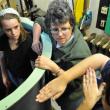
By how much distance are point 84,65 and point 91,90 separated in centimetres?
14

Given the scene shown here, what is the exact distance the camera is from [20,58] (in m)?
1.61

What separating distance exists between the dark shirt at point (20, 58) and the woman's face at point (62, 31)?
336 mm

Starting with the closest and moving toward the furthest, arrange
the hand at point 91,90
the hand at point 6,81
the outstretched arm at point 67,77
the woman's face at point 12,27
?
1. the hand at point 91,90
2. the outstretched arm at point 67,77
3. the woman's face at point 12,27
4. the hand at point 6,81

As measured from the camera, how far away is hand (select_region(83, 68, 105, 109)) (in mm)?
1152

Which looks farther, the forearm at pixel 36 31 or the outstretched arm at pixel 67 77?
the forearm at pixel 36 31

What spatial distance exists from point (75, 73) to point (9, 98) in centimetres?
33

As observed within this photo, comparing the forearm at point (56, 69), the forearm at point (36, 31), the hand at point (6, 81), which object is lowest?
the hand at point (6, 81)

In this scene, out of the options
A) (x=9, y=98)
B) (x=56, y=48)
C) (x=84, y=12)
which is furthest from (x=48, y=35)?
(x=84, y=12)

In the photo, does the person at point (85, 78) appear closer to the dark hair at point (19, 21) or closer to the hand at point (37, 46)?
the hand at point (37, 46)

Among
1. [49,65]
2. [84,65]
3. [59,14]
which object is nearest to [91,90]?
[84,65]

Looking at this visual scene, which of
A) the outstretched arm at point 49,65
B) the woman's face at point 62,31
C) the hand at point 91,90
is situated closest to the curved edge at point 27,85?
the outstretched arm at point 49,65

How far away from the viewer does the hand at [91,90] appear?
1.15 metres

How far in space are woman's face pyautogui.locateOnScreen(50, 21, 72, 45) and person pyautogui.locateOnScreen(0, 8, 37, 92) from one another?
31 centimetres

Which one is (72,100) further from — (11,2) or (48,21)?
(11,2)
